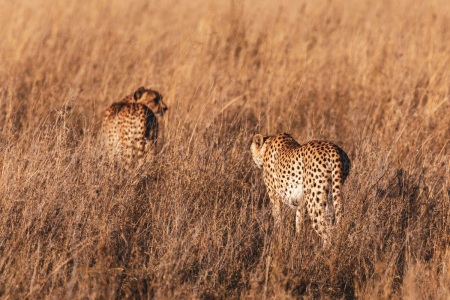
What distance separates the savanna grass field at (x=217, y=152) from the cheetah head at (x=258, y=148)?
0.11 m

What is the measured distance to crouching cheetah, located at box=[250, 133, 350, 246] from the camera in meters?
4.54

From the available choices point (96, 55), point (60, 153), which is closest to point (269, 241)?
point (60, 153)

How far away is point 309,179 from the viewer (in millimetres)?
4676

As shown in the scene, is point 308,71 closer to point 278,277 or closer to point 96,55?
point 96,55

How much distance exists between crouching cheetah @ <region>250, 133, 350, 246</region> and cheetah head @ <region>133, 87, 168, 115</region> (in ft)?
4.08

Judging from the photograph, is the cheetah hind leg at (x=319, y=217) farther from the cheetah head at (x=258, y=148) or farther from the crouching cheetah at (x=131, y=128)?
the crouching cheetah at (x=131, y=128)

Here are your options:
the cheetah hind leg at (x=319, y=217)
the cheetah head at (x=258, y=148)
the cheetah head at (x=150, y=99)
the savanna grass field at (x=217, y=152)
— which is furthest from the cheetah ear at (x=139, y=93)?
the cheetah hind leg at (x=319, y=217)

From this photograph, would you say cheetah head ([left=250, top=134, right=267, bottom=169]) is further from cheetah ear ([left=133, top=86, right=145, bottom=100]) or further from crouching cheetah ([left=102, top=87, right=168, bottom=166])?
cheetah ear ([left=133, top=86, right=145, bottom=100])

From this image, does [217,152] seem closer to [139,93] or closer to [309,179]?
[309,179]

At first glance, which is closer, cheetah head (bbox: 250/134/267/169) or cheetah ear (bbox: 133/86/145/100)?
cheetah head (bbox: 250/134/267/169)

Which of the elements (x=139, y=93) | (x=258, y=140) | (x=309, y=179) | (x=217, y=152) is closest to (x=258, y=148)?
(x=258, y=140)

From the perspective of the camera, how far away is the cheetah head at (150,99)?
623 centimetres

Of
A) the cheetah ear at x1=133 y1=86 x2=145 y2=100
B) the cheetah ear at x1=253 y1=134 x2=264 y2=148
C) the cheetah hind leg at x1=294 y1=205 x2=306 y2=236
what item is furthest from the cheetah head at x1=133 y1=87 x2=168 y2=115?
the cheetah hind leg at x1=294 y1=205 x2=306 y2=236

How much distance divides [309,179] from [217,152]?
84 centimetres
